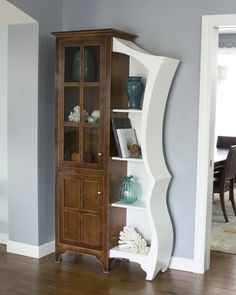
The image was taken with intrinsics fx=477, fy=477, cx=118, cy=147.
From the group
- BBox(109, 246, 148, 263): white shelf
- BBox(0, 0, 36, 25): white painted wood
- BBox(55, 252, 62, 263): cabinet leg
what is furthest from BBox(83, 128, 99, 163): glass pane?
BBox(0, 0, 36, 25): white painted wood

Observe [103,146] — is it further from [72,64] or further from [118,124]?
[72,64]

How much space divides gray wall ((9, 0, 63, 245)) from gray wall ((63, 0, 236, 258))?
64 cm

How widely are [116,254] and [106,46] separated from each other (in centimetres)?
167

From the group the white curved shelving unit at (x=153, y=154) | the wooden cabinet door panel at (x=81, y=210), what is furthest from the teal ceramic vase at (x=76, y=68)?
the wooden cabinet door panel at (x=81, y=210)

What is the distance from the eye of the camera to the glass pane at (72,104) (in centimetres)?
392

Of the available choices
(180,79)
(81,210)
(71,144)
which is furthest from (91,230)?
(180,79)

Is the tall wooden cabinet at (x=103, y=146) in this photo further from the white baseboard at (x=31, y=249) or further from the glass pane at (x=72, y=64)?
the white baseboard at (x=31, y=249)

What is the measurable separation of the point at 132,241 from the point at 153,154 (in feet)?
2.49

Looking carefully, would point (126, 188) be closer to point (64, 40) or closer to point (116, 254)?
point (116, 254)

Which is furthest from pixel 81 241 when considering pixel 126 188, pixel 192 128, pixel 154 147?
pixel 192 128

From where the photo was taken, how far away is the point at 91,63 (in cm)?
383

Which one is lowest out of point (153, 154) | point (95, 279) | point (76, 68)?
point (95, 279)

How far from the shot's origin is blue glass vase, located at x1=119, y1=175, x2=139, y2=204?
3934 mm

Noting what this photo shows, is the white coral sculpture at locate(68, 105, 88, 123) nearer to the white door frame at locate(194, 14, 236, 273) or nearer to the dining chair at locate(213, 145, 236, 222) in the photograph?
the white door frame at locate(194, 14, 236, 273)
